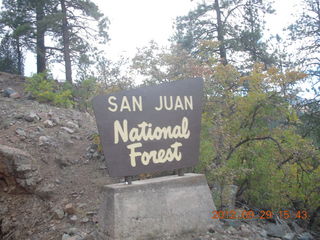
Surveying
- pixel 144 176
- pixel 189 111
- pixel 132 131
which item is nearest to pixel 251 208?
pixel 144 176

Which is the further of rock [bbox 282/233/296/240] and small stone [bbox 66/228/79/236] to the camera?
rock [bbox 282/233/296/240]

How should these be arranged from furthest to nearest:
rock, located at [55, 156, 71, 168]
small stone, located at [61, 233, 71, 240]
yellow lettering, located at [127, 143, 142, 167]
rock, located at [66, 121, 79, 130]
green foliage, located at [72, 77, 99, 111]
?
green foliage, located at [72, 77, 99, 111], rock, located at [66, 121, 79, 130], rock, located at [55, 156, 71, 168], small stone, located at [61, 233, 71, 240], yellow lettering, located at [127, 143, 142, 167]

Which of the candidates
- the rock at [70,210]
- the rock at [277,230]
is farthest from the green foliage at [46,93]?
the rock at [277,230]

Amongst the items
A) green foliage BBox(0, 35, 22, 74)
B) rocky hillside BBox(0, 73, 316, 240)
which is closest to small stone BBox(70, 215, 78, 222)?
rocky hillside BBox(0, 73, 316, 240)

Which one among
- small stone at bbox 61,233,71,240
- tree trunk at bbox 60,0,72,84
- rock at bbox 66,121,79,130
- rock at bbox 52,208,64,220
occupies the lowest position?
small stone at bbox 61,233,71,240

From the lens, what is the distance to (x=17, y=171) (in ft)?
24.1

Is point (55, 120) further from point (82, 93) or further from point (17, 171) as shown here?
point (17, 171)

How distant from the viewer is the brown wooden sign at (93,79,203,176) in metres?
5.10

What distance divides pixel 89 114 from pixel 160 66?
5132mm

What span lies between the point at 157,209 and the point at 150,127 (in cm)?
140

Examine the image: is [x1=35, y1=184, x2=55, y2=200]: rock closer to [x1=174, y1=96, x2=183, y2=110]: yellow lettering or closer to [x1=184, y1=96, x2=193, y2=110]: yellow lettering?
[x1=174, y1=96, x2=183, y2=110]: yellow lettering
